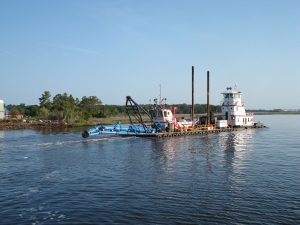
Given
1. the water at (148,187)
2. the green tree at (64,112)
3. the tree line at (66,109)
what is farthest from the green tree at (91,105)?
the water at (148,187)

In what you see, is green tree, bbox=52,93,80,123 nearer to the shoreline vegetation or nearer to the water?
the shoreline vegetation

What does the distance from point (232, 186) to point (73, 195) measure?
39.8ft

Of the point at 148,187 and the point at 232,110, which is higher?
the point at 232,110

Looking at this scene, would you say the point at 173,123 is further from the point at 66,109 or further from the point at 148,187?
the point at 66,109

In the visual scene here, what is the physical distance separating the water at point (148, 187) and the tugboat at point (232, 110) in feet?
137

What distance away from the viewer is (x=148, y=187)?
2945cm

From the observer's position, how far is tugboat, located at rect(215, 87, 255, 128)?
3608 inches

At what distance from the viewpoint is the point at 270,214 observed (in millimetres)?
22719

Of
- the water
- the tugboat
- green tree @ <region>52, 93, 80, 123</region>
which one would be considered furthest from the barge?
green tree @ <region>52, 93, 80, 123</region>

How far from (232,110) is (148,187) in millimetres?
66690

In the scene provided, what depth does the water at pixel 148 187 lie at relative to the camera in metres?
22.5

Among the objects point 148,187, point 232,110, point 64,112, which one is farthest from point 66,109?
point 148,187

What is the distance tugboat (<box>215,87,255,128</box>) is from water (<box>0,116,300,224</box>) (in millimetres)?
41907

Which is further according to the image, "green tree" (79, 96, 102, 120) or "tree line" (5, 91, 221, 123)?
"green tree" (79, 96, 102, 120)
